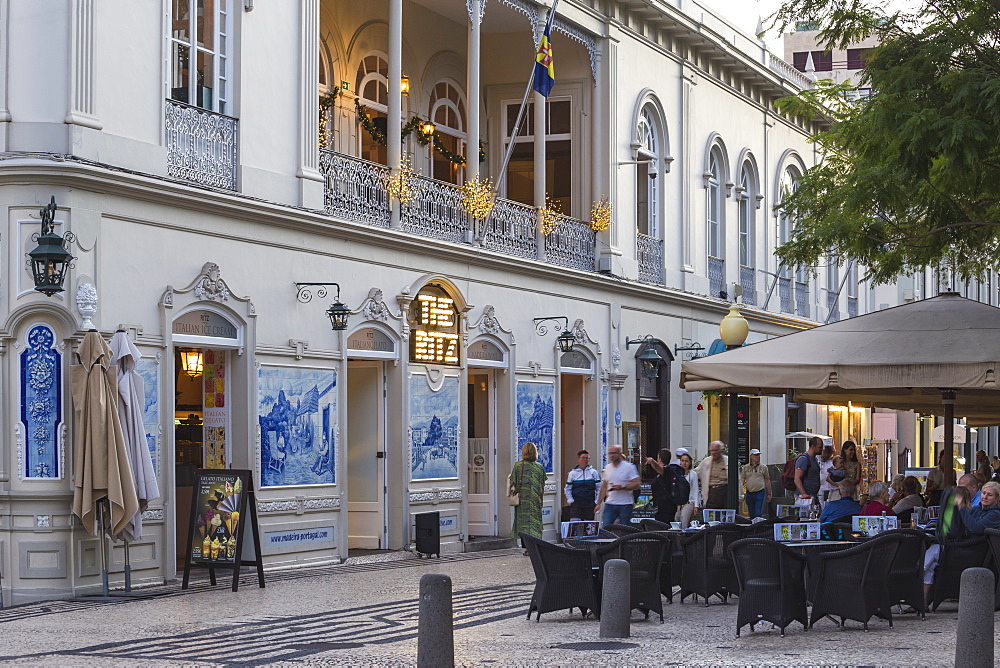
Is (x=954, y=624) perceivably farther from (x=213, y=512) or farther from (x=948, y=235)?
(x=213, y=512)

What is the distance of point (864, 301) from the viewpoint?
144 ft

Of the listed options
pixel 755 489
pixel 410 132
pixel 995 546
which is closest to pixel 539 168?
pixel 410 132

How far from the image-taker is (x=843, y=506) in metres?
14.7

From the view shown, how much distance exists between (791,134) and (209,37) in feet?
76.4

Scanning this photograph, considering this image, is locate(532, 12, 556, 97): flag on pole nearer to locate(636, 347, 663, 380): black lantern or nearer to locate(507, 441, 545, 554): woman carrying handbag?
locate(507, 441, 545, 554): woman carrying handbag

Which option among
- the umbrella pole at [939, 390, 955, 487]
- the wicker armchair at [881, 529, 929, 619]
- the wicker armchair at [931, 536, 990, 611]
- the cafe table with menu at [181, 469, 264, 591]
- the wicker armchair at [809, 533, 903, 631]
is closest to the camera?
the wicker armchair at [809, 533, 903, 631]

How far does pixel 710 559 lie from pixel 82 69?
Answer: 796 cm

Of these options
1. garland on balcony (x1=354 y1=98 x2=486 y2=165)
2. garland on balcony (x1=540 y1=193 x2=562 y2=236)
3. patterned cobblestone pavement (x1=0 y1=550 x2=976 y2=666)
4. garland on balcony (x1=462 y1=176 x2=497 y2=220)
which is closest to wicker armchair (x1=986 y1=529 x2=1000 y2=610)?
patterned cobblestone pavement (x1=0 y1=550 x2=976 y2=666)

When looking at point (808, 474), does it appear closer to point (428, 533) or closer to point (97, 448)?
point (428, 533)

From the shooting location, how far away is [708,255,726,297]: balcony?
106 ft

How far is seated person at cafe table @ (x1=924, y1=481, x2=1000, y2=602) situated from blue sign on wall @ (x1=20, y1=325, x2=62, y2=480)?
840cm

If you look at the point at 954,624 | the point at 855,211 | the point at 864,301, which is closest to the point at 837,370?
the point at 954,624

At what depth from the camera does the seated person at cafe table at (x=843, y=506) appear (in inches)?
578

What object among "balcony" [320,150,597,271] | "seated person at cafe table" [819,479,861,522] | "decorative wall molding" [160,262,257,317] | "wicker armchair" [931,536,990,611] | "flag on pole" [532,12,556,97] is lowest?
"wicker armchair" [931,536,990,611]
